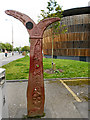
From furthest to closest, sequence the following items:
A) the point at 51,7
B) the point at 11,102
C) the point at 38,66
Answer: the point at 51,7, the point at 11,102, the point at 38,66

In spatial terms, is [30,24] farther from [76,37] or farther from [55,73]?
[76,37]

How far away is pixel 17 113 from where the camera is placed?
3439 millimetres

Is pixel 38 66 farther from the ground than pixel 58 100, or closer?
farther from the ground

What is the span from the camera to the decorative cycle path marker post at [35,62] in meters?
3.05

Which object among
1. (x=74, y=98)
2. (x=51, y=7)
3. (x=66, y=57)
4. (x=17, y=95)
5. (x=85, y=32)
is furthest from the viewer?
(x=66, y=57)

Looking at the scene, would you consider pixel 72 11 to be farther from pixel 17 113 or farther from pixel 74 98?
pixel 17 113

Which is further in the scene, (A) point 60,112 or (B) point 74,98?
(B) point 74,98

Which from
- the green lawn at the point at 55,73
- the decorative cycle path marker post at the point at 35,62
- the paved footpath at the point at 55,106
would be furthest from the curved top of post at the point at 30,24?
the green lawn at the point at 55,73

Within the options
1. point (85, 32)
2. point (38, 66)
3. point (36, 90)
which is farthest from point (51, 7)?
point (85, 32)

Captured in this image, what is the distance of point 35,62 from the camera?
10.3 ft

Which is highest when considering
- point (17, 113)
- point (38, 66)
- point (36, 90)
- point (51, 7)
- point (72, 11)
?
point (72, 11)

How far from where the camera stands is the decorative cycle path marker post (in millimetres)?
3053

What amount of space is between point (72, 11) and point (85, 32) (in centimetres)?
563

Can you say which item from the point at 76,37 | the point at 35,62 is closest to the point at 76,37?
the point at 76,37
